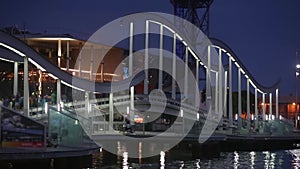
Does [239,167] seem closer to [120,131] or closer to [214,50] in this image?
[120,131]

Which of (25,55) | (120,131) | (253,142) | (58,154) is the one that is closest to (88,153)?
(58,154)

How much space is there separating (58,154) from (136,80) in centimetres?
2427

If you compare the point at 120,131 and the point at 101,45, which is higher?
the point at 101,45

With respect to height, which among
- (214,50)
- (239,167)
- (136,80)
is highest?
(214,50)

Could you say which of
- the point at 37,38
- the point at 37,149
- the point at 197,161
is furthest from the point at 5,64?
the point at 37,149

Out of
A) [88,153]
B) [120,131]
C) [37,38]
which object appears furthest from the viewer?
[37,38]

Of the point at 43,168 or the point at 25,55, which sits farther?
the point at 25,55

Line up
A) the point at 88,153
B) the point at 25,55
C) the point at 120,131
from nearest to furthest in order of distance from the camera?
1. the point at 88,153
2. the point at 25,55
3. the point at 120,131

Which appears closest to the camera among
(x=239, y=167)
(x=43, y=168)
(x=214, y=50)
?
(x=43, y=168)

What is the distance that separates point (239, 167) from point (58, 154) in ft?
42.1

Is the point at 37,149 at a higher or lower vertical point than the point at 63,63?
lower

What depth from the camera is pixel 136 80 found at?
154ft

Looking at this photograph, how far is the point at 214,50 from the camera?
74938mm

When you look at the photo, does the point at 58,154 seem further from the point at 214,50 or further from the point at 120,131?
the point at 214,50
